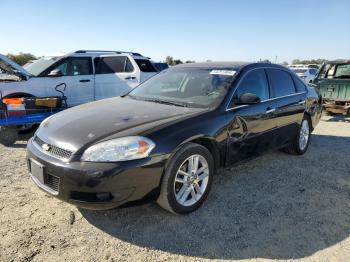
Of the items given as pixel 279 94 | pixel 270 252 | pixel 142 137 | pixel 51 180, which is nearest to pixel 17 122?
pixel 51 180

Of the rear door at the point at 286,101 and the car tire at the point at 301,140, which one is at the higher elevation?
the rear door at the point at 286,101

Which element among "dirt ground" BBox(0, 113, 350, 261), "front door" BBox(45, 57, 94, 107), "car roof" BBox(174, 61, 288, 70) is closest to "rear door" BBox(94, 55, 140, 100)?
"front door" BBox(45, 57, 94, 107)

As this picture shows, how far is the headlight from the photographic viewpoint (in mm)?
2883

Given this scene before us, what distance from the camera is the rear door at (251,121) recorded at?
12.9 feet

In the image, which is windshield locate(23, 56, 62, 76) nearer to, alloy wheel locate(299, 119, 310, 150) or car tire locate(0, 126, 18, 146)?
car tire locate(0, 126, 18, 146)

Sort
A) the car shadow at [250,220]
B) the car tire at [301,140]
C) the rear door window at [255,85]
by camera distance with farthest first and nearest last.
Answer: the car tire at [301,140]
the rear door window at [255,85]
the car shadow at [250,220]

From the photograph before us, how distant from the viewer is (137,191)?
2.95 meters

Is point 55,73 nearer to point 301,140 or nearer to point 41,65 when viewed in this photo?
point 41,65

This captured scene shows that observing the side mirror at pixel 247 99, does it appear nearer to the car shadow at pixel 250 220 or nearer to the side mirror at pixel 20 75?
the car shadow at pixel 250 220

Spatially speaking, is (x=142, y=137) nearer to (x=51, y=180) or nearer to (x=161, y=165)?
(x=161, y=165)

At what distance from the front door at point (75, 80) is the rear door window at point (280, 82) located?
15.4 ft

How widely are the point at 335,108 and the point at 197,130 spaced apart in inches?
315

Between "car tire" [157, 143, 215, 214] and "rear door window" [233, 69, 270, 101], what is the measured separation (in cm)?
96

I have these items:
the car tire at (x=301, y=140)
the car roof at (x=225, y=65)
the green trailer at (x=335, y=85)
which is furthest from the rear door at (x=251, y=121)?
the green trailer at (x=335, y=85)
